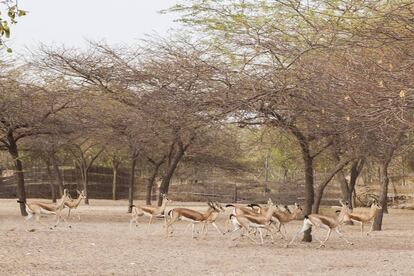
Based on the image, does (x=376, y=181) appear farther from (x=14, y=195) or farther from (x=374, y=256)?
(x=374, y=256)

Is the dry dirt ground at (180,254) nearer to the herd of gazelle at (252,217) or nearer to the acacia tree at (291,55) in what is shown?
the herd of gazelle at (252,217)

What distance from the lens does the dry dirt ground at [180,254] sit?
34.8 ft

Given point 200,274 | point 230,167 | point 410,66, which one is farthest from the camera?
point 230,167

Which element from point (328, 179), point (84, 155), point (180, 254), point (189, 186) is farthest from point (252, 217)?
point (189, 186)

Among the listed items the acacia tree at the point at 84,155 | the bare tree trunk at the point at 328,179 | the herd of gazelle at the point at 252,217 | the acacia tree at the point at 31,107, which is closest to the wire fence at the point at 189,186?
the acacia tree at the point at 84,155

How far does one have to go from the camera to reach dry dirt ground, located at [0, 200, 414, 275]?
10617 millimetres

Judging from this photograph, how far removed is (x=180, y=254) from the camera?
12898mm

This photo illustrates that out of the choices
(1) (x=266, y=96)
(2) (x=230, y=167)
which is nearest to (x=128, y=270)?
(1) (x=266, y=96)

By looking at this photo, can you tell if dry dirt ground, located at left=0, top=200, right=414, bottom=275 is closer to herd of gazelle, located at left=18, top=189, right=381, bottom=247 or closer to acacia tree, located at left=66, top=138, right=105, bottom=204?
herd of gazelle, located at left=18, top=189, right=381, bottom=247

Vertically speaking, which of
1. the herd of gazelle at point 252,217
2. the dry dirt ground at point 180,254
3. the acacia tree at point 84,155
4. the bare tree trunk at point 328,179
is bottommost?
the dry dirt ground at point 180,254

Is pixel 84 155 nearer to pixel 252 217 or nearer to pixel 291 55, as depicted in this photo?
pixel 252 217

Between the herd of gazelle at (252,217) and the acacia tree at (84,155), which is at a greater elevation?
the acacia tree at (84,155)

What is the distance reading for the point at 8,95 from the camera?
69.4 ft

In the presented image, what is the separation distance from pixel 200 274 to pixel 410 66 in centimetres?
453
